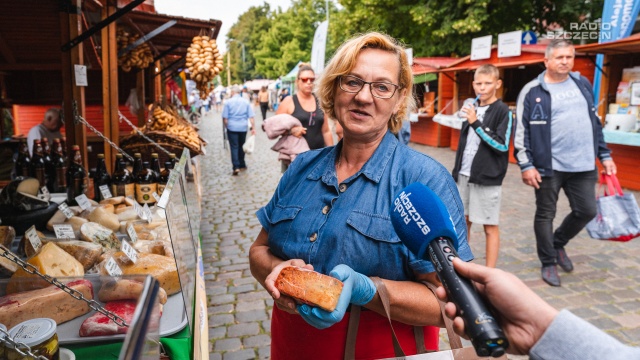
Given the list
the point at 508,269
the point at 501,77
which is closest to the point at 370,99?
the point at 508,269

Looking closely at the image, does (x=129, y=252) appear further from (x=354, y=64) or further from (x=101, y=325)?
(x=354, y=64)

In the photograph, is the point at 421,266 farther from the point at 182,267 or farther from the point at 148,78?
the point at 148,78

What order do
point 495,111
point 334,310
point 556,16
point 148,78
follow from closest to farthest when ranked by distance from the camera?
point 334,310 → point 495,111 → point 148,78 → point 556,16

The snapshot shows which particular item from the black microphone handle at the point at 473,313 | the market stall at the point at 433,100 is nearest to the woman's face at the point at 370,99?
the black microphone handle at the point at 473,313

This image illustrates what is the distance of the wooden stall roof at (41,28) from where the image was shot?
4.39 metres

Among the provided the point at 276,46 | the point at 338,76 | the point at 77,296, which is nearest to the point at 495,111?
the point at 338,76

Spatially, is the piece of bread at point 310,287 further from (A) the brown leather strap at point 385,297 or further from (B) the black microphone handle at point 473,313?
(B) the black microphone handle at point 473,313

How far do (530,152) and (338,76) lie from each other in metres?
3.31

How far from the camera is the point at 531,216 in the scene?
24.0 feet

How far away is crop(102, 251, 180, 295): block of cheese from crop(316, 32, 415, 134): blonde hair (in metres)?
1.09

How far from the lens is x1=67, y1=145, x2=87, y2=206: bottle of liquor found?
13.6 feet

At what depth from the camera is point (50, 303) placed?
5.55 ft

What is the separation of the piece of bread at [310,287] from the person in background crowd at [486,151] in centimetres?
338

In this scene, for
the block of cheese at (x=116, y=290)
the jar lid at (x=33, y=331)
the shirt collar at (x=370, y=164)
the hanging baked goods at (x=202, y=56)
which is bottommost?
the jar lid at (x=33, y=331)
